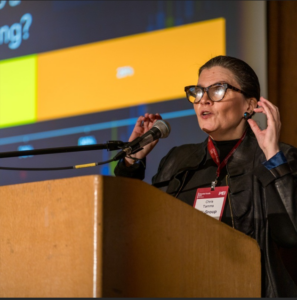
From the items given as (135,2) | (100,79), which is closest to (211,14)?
(135,2)

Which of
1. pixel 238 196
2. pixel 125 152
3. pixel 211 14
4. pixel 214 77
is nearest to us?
pixel 125 152

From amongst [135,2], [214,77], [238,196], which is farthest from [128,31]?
[238,196]

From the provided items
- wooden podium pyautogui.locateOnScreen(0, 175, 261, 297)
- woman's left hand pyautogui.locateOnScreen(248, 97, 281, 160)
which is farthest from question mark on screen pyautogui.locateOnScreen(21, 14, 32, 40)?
wooden podium pyautogui.locateOnScreen(0, 175, 261, 297)

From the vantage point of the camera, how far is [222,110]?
2.14 m

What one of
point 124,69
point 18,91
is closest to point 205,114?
point 124,69

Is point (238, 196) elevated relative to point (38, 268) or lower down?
elevated

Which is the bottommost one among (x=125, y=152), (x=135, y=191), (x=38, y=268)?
(x=38, y=268)

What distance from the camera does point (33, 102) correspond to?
3.36m

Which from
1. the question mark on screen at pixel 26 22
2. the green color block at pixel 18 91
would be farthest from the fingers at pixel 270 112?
the question mark on screen at pixel 26 22

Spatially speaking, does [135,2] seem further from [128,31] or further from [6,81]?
[6,81]

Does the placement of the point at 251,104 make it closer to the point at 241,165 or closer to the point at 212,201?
the point at 241,165

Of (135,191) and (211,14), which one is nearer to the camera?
(135,191)

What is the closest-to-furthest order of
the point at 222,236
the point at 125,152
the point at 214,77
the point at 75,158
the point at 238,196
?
the point at 222,236 < the point at 125,152 < the point at 238,196 < the point at 214,77 < the point at 75,158

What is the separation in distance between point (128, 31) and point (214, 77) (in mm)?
1121
